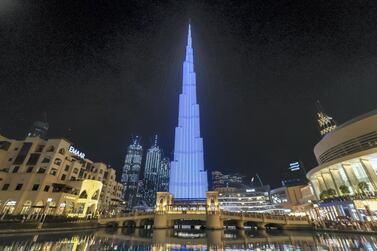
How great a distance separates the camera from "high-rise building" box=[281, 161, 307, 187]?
14838cm

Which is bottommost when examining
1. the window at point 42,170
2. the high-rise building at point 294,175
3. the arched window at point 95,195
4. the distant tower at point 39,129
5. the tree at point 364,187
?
the tree at point 364,187

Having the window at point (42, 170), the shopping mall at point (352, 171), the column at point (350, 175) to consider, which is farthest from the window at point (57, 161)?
the column at point (350, 175)

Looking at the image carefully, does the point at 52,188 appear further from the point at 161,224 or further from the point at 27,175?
the point at 161,224

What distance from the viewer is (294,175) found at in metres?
154

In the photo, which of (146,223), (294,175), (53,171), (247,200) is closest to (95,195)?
(53,171)

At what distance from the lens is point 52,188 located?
47312mm

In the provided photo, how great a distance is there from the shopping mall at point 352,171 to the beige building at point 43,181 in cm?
6268

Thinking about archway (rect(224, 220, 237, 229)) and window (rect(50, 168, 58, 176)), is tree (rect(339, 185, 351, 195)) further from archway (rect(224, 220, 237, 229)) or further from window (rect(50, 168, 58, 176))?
window (rect(50, 168, 58, 176))

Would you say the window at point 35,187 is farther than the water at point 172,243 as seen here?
Yes

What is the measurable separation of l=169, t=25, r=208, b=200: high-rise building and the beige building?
219 feet

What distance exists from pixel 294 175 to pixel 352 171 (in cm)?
12408

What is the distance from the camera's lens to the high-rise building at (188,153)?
4638 inches

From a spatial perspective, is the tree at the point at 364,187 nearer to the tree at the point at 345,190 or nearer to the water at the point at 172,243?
the tree at the point at 345,190

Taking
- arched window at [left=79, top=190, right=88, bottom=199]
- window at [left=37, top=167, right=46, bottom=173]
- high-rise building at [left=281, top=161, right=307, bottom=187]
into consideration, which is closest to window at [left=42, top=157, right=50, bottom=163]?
window at [left=37, top=167, right=46, bottom=173]
